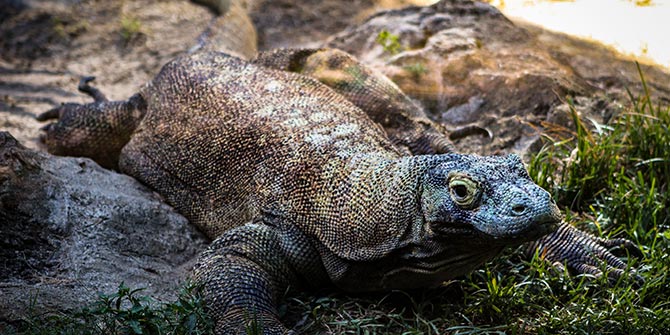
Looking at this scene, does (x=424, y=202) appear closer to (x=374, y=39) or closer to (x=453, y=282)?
(x=453, y=282)

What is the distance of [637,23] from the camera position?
5.57 meters

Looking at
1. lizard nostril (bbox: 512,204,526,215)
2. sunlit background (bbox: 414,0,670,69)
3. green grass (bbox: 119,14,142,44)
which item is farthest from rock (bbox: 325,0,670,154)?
green grass (bbox: 119,14,142,44)

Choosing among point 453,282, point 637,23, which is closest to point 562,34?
point 637,23

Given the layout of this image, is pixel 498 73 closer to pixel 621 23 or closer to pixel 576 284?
pixel 621 23

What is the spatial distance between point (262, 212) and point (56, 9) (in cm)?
625

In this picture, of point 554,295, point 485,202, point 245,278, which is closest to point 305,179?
point 245,278

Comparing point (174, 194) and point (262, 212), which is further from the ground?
point (262, 212)

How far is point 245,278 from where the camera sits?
3.67 m

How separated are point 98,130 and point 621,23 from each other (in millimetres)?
4240

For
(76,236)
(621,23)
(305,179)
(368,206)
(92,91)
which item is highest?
(621,23)

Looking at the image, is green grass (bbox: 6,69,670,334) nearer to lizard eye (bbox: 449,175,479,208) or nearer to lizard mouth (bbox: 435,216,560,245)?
lizard mouth (bbox: 435,216,560,245)

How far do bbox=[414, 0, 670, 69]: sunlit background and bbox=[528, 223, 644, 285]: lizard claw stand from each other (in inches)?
83.7

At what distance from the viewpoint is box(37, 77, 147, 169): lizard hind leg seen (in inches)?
215

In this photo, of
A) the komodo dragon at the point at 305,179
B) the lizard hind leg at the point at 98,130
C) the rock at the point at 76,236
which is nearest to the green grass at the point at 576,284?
the komodo dragon at the point at 305,179
